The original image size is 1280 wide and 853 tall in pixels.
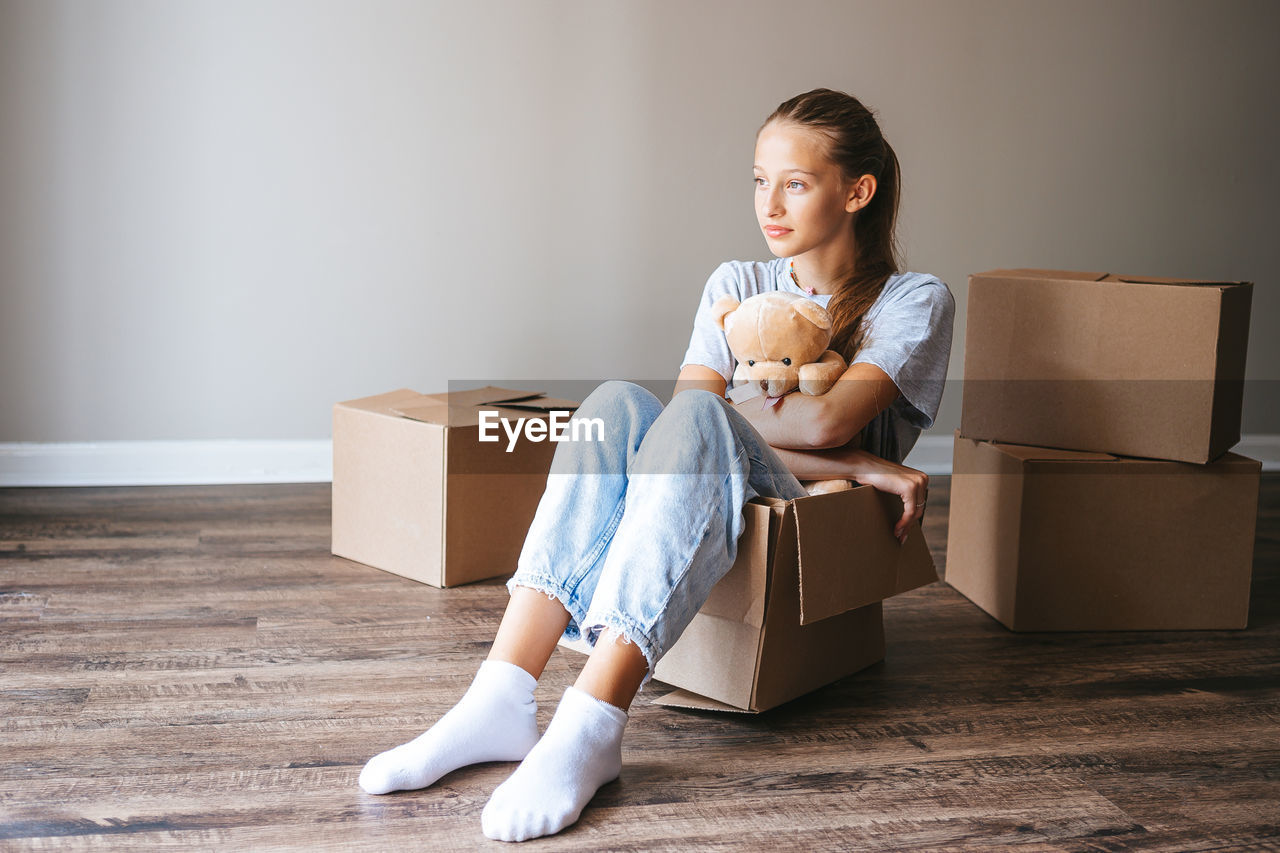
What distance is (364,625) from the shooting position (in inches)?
65.8

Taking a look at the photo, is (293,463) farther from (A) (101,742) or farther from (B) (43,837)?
(B) (43,837)

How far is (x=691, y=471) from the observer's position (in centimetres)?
118

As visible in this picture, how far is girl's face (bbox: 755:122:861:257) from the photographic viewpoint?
1396 mm

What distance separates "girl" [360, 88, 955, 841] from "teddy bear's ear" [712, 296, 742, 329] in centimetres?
11

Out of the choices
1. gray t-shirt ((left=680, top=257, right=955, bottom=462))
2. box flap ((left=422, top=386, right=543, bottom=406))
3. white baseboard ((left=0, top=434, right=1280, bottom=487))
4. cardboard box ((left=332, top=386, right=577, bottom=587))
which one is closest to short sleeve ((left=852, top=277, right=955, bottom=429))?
gray t-shirt ((left=680, top=257, right=955, bottom=462))

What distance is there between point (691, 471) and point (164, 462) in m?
1.84

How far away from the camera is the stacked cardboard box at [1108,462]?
1.67 m

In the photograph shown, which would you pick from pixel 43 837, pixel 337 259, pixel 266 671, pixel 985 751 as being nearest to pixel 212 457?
pixel 337 259

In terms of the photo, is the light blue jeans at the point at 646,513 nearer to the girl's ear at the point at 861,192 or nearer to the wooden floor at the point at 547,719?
the wooden floor at the point at 547,719

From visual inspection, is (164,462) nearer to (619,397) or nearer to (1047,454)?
(619,397)

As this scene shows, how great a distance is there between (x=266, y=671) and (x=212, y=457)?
1.28 meters

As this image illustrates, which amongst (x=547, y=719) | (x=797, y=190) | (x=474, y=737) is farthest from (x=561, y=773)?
(x=797, y=190)

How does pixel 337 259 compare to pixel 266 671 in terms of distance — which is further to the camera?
pixel 337 259

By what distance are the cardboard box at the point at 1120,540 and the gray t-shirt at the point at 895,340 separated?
30cm
